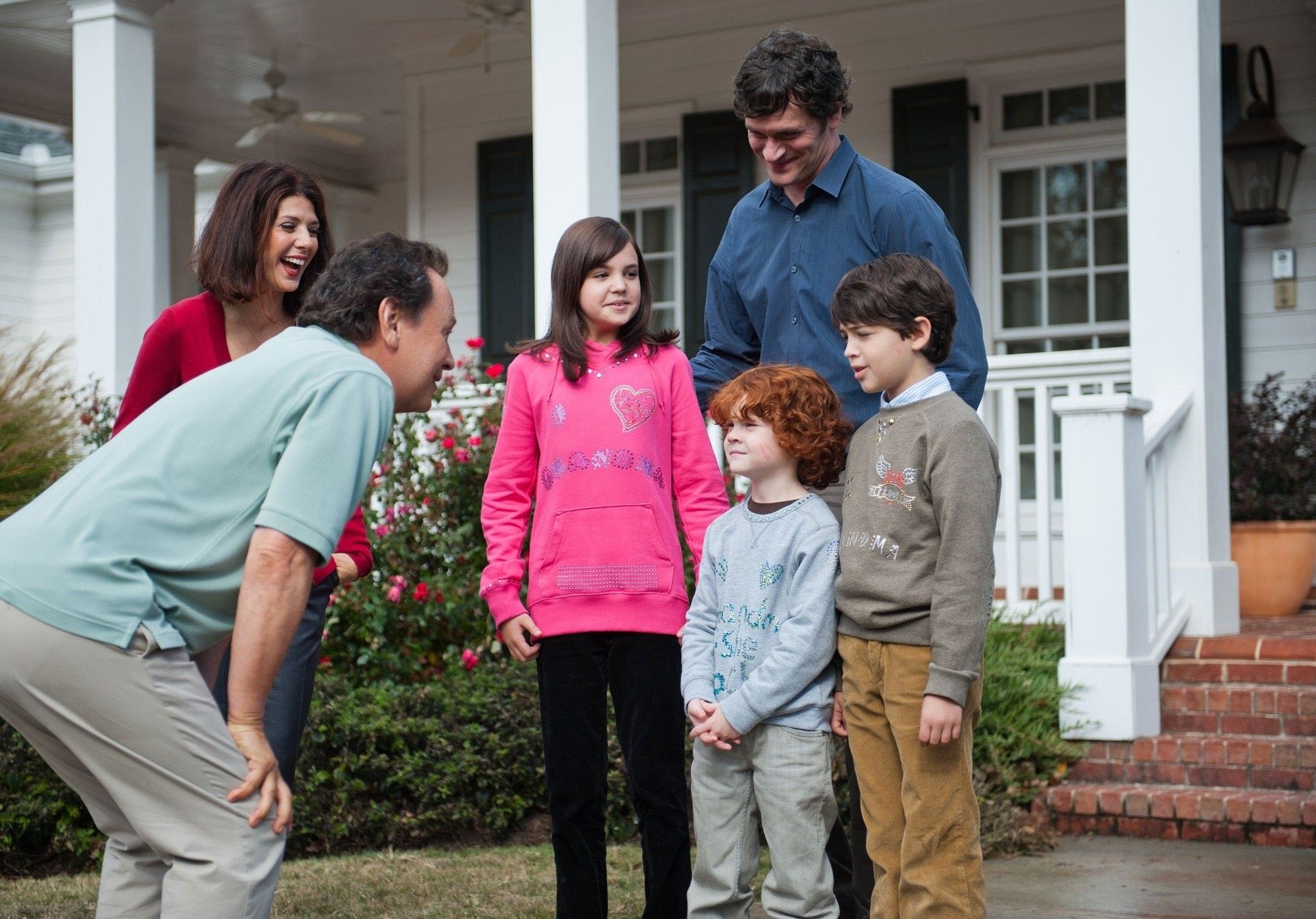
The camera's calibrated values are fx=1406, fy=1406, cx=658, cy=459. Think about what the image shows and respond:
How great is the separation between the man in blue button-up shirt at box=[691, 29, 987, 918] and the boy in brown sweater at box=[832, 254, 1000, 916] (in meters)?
0.14

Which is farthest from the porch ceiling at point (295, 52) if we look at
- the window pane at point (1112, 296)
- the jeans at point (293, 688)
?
the jeans at point (293, 688)

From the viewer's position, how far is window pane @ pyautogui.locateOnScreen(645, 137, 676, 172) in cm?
958

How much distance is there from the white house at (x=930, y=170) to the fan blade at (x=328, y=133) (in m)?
0.07

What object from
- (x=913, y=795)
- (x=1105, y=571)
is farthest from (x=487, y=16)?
(x=913, y=795)

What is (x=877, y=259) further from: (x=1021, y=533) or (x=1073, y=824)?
(x=1021, y=533)

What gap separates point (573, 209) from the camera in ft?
20.7

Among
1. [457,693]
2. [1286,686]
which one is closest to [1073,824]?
[1286,686]

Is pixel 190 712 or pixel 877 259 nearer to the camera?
pixel 190 712

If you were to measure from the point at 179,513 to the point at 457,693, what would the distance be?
3400mm

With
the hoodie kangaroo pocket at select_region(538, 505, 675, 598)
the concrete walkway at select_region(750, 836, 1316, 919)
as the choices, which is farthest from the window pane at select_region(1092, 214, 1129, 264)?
the hoodie kangaroo pocket at select_region(538, 505, 675, 598)

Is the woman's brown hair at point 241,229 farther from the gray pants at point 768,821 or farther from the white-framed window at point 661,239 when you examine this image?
the white-framed window at point 661,239

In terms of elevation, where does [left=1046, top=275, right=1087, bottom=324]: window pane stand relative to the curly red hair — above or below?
above

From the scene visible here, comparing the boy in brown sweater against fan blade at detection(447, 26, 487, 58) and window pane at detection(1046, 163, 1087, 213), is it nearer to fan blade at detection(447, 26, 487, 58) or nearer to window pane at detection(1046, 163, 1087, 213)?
window pane at detection(1046, 163, 1087, 213)

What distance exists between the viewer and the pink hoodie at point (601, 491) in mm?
3012
